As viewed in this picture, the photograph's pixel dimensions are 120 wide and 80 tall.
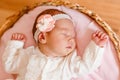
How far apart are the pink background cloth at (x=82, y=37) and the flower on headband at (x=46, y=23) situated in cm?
14

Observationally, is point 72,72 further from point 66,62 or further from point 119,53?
point 119,53

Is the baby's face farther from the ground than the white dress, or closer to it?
farther from the ground

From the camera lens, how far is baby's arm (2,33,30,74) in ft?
4.99

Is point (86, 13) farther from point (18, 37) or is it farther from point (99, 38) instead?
point (18, 37)

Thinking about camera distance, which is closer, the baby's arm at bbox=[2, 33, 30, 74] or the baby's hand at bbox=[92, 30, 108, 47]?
the baby's hand at bbox=[92, 30, 108, 47]

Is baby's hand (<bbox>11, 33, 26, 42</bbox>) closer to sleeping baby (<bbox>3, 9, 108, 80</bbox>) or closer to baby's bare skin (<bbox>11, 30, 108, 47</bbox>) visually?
sleeping baby (<bbox>3, 9, 108, 80</bbox>)

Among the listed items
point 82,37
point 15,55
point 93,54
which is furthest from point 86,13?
point 15,55

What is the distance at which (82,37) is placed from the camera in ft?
4.94

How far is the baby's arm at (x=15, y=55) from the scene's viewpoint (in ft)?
4.99

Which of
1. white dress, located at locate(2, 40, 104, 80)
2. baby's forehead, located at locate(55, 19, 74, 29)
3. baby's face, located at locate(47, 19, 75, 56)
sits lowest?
white dress, located at locate(2, 40, 104, 80)

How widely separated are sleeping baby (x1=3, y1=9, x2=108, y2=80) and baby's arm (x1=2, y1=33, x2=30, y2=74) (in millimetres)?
40

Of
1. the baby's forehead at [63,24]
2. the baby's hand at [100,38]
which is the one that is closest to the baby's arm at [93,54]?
the baby's hand at [100,38]

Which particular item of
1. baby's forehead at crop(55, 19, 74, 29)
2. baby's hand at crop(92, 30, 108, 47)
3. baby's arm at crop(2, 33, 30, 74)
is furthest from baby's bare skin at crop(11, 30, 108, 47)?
baby's arm at crop(2, 33, 30, 74)

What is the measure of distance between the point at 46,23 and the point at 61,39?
0.29 feet
